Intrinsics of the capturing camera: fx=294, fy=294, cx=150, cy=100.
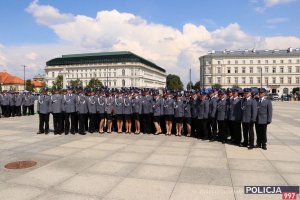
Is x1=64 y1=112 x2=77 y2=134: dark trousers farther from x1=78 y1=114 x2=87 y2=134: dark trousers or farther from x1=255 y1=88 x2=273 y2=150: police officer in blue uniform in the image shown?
x1=255 y1=88 x2=273 y2=150: police officer in blue uniform

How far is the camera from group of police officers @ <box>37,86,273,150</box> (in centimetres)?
1066

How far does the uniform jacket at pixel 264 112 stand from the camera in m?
9.20

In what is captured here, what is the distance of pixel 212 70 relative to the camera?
11969 cm

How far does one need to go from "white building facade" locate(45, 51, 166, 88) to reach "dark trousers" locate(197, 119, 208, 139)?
4619 inches

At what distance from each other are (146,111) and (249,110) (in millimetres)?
4300

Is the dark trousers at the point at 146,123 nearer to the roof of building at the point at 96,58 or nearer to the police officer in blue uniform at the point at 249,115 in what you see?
the police officer in blue uniform at the point at 249,115

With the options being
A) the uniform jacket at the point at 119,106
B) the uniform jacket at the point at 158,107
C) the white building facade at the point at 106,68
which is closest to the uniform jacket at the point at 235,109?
the uniform jacket at the point at 158,107

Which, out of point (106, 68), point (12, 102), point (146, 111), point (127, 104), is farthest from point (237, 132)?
point (106, 68)

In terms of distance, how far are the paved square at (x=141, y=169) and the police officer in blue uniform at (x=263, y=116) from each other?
0.52 meters

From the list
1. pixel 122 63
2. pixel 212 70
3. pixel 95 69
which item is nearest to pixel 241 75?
pixel 212 70

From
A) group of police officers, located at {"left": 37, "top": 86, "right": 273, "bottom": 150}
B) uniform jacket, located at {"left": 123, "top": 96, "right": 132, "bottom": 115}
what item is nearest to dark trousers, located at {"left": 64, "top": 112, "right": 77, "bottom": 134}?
group of police officers, located at {"left": 37, "top": 86, "right": 273, "bottom": 150}

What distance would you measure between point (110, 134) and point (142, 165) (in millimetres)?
5215

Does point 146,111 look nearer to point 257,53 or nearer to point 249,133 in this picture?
point 249,133

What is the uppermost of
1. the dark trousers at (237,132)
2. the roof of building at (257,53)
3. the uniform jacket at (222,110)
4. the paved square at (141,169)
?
the roof of building at (257,53)
